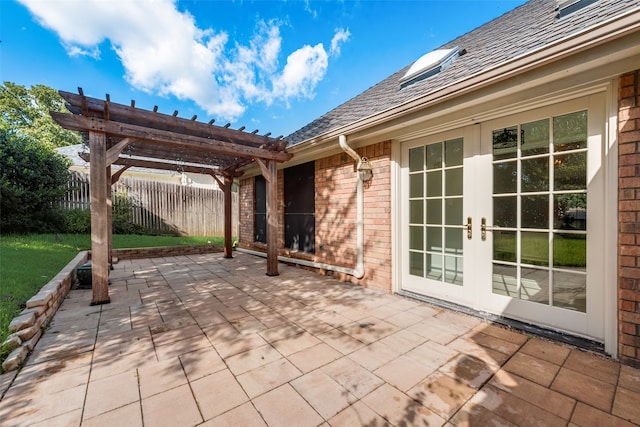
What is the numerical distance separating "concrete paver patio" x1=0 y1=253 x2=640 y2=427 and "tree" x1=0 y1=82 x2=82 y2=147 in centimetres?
2306

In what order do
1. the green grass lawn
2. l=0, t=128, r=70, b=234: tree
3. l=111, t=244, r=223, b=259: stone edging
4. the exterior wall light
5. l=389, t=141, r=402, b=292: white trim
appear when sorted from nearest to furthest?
1. the green grass lawn
2. l=389, t=141, r=402, b=292: white trim
3. the exterior wall light
4. l=0, t=128, r=70, b=234: tree
5. l=111, t=244, r=223, b=259: stone edging

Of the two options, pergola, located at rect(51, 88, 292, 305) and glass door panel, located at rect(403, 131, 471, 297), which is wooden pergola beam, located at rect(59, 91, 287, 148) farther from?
glass door panel, located at rect(403, 131, 471, 297)

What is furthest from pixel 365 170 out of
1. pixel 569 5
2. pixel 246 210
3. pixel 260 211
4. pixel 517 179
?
pixel 246 210

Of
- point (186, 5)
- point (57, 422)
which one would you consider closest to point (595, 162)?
point (57, 422)

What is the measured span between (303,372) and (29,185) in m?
9.43

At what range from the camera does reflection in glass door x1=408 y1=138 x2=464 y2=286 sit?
318 centimetres

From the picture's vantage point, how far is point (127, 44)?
6.12 meters

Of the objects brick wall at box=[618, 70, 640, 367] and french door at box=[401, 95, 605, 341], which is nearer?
brick wall at box=[618, 70, 640, 367]

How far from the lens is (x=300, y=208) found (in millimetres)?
5688

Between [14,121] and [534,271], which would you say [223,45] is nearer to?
[534,271]

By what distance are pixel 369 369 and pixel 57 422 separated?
1919 mm

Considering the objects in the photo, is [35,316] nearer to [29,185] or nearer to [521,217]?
[521,217]

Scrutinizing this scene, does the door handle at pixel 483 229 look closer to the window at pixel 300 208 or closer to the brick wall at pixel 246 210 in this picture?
the window at pixel 300 208

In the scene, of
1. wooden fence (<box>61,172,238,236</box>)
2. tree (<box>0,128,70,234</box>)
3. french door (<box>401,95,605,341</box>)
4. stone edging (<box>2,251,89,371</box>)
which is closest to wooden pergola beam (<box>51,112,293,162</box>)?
stone edging (<box>2,251,89,371</box>)
